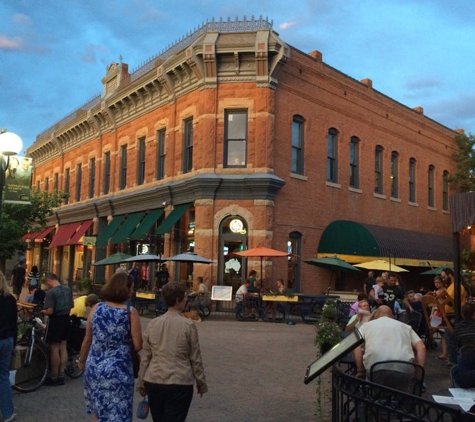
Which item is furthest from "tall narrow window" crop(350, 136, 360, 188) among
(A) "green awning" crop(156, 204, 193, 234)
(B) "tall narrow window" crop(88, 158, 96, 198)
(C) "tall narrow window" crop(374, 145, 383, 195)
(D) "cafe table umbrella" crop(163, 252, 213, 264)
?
(B) "tall narrow window" crop(88, 158, 96, 198)

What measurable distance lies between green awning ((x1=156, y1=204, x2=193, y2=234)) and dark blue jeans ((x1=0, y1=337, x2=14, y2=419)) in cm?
1609

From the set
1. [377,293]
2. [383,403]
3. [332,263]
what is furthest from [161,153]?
[383,403]

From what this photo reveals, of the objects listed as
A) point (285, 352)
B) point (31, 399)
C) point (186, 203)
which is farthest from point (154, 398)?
point (186, 203)

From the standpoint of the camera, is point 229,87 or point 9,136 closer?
point 9,136

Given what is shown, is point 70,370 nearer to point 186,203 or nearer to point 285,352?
point 285,352

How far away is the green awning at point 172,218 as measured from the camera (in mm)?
22875

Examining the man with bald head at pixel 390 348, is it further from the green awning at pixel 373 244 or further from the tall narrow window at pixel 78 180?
the tall narrow window at pixel 78 180

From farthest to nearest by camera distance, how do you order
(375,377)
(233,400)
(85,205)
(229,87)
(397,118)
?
1. (85,205)
2. (397,118)
3. (229,87)
4. (233,400)
5. (375,377)

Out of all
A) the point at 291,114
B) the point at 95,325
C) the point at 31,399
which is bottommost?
the point at 31,399

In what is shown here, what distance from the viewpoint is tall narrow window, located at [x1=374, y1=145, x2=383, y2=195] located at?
27891 millimetres

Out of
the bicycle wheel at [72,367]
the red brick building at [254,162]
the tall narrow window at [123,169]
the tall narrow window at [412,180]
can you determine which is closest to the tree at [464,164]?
the red brick building at [254,162]

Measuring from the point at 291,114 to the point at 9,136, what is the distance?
15.1 meters

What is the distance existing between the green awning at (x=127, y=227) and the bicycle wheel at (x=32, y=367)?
16.9 meters

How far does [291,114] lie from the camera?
74.5 ft
